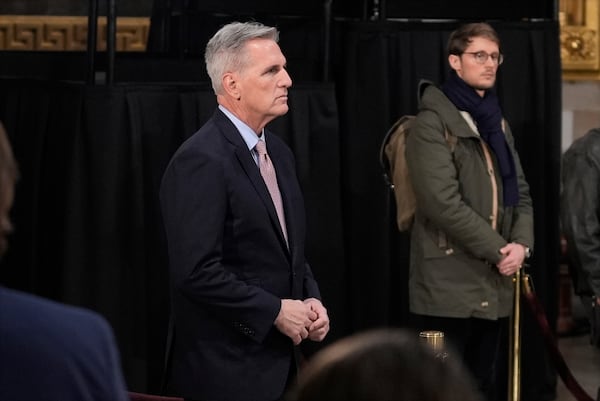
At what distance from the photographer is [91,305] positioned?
17.1 feet

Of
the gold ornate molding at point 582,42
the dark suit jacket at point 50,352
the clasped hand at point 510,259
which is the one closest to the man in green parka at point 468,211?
the clasped hand at point 510,259

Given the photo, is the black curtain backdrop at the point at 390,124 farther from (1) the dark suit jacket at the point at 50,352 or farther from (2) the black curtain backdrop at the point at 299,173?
(1) the dark suit jacket at the point at 50,352

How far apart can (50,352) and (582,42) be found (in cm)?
699

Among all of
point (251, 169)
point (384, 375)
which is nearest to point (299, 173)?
point (251, 169)

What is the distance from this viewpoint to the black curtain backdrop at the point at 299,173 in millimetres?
5211

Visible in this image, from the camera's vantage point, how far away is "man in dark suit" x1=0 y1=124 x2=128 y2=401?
1.79 meters

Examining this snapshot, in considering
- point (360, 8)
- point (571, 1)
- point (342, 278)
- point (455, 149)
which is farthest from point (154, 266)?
point (571, 1)

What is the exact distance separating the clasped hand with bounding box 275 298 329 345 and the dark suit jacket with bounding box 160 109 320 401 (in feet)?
0.10

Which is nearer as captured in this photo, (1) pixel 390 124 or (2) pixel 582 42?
(1) pixel 390 124

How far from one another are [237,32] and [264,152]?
333 mm

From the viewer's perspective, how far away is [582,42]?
27.6 ft

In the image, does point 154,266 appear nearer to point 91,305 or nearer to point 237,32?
point 91,305

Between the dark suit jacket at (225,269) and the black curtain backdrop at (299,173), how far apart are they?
1.56 metres

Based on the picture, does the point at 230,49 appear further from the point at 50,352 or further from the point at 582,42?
the point at 582,42
